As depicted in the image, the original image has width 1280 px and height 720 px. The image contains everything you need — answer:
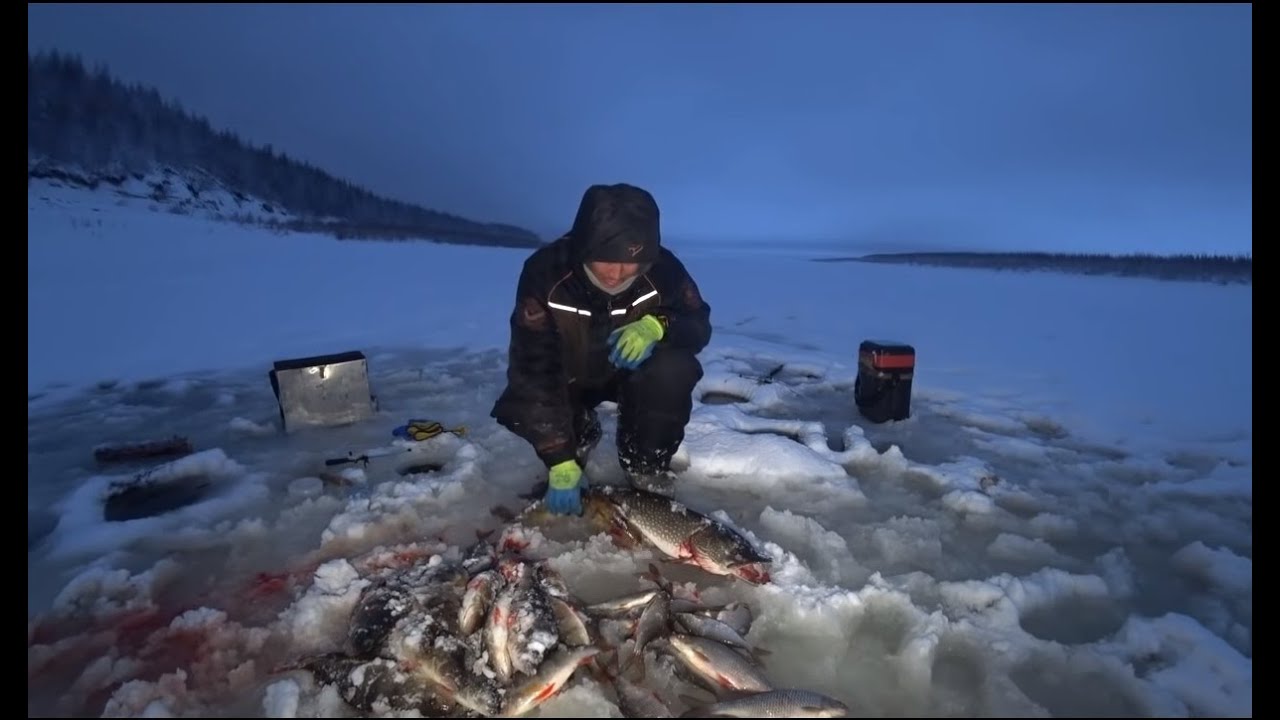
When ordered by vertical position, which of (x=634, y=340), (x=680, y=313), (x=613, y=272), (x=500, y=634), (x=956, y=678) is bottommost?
(x=956, y=678)

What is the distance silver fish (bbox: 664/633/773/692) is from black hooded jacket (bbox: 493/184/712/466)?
110cm

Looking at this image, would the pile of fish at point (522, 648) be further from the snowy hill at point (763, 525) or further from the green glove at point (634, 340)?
the green glove at point (634, 340)

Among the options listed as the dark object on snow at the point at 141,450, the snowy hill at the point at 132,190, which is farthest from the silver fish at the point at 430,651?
the snowy hill at the point at 132,190

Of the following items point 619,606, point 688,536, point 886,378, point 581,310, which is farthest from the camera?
point 886,378

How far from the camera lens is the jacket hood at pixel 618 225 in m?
2.49

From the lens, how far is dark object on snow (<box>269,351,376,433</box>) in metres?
3.45

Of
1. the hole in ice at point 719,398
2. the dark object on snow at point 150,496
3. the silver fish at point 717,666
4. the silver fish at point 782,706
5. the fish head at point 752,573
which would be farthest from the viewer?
the hole in ice at point 719,398

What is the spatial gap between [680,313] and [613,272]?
45 centimetres

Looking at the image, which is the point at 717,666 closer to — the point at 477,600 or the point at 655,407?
the point at 477,600

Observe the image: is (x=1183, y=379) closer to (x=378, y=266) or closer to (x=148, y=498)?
(x=148, y=498)

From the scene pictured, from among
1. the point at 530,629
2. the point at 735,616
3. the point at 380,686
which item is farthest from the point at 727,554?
the point at 380,686

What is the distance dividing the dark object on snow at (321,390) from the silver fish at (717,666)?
113 inches

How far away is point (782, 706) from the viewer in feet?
4.83
